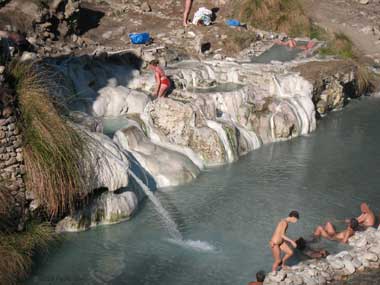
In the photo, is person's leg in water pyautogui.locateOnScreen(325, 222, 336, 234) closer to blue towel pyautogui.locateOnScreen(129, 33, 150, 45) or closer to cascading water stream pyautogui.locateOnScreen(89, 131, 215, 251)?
cascading water stream pyautogui.locateOnScreen(89, 131, 215, 251)

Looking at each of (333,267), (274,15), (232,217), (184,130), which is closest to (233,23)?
(274,15)

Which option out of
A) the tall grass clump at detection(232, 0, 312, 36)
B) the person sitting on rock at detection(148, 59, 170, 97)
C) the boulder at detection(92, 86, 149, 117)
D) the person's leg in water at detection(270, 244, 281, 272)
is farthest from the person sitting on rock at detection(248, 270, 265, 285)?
the tall grass clump at detection(232, 0, 312, 36)

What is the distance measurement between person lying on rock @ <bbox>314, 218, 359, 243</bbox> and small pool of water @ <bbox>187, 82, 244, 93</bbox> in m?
8.08

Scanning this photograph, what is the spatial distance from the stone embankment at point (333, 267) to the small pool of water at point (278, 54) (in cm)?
1280

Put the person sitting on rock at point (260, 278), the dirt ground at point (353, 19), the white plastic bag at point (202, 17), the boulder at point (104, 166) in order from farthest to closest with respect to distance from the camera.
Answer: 1. the dirt ground at point (353, 19)
2. the white plastic bag at point (202, 17)
3. the boulder at point (104, 166)
4. the person sitting on rock at point (260, 278)

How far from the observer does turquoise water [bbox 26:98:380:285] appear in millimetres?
11898

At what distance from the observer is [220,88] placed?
2084cm

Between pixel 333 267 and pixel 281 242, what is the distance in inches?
42.9

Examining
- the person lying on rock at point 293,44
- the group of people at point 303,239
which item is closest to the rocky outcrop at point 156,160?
the group of people at point 303,239

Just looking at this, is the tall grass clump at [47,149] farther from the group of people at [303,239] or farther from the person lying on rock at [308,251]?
the person lying on rock at [308,251]

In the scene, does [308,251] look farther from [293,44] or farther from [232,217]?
[293,44]

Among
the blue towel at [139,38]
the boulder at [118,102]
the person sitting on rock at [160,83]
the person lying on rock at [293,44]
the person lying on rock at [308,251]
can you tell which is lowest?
the person lying on rock at [308,251]

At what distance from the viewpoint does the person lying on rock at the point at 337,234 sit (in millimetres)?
13281

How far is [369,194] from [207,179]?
436 cm
